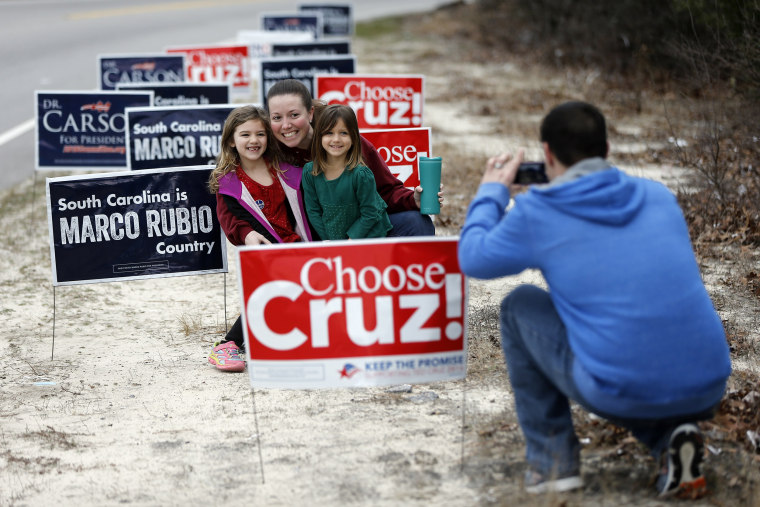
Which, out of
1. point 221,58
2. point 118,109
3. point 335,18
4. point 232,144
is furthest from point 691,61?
point 335,18

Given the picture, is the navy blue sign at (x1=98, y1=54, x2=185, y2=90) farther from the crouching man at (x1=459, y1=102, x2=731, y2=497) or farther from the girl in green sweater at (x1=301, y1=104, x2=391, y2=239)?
the crouching man at (x1=459, y1=102, x2=731, y2=497)

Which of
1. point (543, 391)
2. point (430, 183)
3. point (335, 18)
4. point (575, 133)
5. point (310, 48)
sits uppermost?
point (335, 18)

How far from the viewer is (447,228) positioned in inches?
363

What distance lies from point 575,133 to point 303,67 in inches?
301

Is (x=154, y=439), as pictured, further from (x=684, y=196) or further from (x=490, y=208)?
(x=684, y=196)

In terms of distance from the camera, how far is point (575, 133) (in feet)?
12.5

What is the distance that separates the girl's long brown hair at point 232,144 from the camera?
5.79m

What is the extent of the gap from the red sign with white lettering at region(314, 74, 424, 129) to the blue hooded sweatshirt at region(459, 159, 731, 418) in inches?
236

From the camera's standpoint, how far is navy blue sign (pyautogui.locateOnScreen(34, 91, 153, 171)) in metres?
9.38

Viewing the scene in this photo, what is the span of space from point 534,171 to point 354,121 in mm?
1586

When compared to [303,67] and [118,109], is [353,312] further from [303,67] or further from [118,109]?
[303,67]

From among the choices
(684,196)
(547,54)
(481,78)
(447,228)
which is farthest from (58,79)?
(684,196)

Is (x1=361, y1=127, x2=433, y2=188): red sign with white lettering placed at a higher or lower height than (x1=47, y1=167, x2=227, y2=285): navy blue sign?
higher

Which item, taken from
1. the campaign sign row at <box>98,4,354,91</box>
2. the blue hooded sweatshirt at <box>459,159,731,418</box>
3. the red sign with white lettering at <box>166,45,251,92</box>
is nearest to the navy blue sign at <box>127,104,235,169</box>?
the campaign sign row at <box>98,4,354,91</box>
